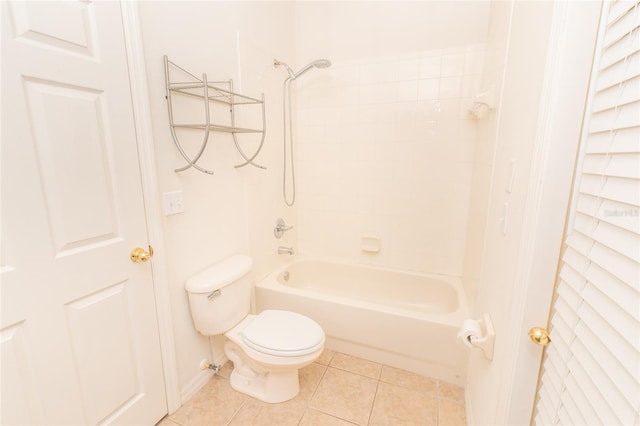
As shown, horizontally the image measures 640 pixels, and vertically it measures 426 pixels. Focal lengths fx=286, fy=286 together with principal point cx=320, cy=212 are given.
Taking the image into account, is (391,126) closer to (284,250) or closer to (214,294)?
(284,250)

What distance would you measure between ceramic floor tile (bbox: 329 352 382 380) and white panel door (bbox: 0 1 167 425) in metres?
1.11

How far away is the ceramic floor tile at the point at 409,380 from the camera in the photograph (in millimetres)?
1629

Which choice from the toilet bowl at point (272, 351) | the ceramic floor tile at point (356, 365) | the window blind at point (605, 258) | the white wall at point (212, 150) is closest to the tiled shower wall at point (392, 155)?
the white wall at point (212, 150)

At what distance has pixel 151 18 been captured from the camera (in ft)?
3.90

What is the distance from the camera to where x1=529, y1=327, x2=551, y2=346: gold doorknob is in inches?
30.5

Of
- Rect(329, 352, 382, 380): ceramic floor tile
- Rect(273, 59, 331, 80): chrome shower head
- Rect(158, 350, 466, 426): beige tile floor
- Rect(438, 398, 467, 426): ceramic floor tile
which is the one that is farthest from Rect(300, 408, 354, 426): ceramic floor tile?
Rect(273, 59, 331, 80): chrome shower head

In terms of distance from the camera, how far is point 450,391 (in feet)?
5.27

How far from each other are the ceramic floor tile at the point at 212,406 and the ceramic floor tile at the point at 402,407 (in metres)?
0.73

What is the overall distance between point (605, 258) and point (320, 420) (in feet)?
4.61

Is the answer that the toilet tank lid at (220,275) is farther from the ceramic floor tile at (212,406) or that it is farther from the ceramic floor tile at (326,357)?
the ceramic floor tile at (326,357)

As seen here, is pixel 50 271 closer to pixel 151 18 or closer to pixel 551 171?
pixel 151 18

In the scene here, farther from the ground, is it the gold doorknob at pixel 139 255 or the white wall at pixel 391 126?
the white wall at pixel 391 126

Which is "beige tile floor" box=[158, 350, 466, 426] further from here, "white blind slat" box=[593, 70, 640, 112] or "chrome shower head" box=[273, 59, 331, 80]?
"chrome shower head" box=[273, 59, 331, 80]

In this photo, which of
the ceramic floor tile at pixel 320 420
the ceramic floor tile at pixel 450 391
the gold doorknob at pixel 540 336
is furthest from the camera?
the ceramic floor tile at pixel 450 391
